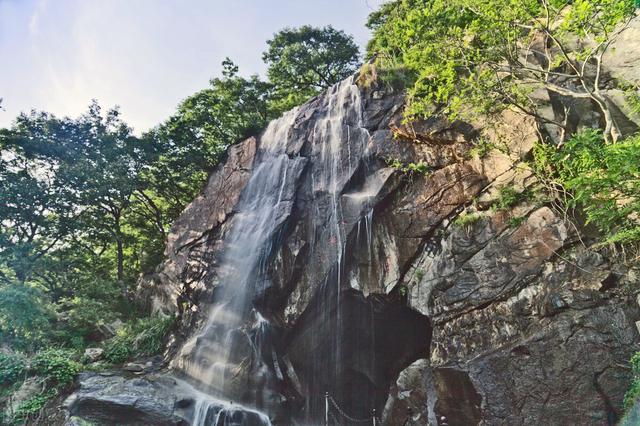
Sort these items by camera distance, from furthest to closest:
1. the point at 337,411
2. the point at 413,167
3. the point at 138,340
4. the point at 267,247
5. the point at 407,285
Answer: the point at 138,340, the point at 267,247, the point at 337,411, the point at 413,167, the point at 407,285

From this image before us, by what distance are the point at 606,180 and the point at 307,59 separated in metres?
16.6

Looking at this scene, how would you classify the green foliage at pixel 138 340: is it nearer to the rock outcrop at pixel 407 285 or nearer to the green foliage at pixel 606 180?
the rock outcrop at pixel 407 285

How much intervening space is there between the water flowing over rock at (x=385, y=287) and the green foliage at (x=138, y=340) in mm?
782

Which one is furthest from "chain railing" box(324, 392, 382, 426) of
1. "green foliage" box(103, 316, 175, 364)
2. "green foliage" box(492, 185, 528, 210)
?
"green foliage" box(492, 185, 528, 210)

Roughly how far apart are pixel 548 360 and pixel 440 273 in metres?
2.84

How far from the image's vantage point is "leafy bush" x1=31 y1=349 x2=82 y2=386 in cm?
973

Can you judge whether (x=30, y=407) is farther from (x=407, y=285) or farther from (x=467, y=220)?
(x=467, y=220)

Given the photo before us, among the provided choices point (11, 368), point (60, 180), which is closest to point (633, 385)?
A: point (11, 368)

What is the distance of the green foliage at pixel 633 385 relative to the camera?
20.3 ft

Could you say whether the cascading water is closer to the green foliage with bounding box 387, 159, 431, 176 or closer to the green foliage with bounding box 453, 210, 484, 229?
the green foliage with bounding box 387, 159, 431, 176

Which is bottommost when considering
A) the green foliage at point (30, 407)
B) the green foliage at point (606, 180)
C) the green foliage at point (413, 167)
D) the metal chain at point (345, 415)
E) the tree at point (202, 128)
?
the green foliage at point (30, 407)

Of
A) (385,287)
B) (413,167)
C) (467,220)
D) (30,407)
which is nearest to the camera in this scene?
(30,407)

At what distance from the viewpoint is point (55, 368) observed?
9867 mm

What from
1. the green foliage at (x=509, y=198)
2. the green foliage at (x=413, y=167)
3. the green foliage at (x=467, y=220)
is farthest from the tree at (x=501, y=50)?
the green foliage at (x=467, y=220)
